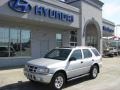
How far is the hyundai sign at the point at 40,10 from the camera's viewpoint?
→ 45.0ft

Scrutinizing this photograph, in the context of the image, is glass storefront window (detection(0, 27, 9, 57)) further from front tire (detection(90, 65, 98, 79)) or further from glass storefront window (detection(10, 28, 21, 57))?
front tire (detection(90, 65, 98, 79))

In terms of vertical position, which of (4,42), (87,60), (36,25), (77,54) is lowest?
(87,60)

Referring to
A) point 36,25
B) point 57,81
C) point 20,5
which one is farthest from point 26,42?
point 57,81

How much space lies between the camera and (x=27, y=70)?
907 cm

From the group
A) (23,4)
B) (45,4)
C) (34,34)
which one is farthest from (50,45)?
(23,4)

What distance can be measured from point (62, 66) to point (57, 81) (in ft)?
2.36

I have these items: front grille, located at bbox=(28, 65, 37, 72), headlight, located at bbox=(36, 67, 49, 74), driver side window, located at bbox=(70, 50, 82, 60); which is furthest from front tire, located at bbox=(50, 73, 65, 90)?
driver side window, located at bbox=(70, 50, 82, 60)

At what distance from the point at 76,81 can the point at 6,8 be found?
267 inches

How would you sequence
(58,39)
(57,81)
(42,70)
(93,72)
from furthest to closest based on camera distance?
(58,39)
(93,72)
(57,81)
(42,70)

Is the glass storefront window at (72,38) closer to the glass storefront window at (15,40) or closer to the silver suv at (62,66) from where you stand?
the glass storefront window at (15,40)

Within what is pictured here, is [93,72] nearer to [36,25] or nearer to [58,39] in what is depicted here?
[36,25]

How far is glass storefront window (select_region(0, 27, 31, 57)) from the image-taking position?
51.9 feet

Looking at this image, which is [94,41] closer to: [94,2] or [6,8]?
[94,2]

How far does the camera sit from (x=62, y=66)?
8.94 meters
